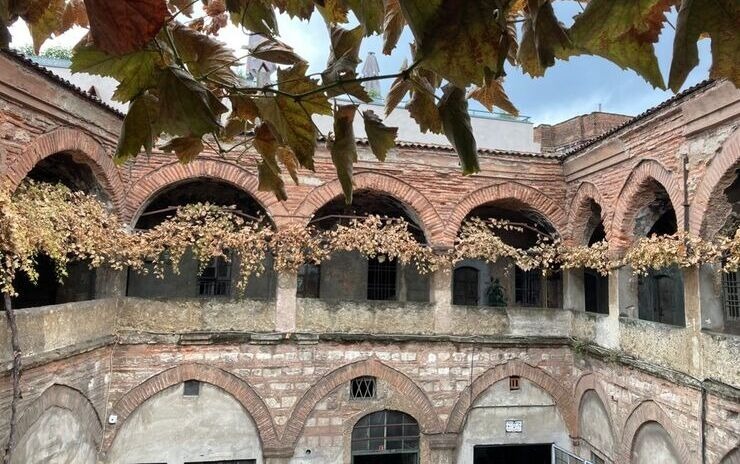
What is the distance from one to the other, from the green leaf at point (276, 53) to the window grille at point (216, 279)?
458 inches

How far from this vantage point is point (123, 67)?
1.15 metres

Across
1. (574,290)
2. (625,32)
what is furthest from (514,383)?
(625,32)

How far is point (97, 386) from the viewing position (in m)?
9.12

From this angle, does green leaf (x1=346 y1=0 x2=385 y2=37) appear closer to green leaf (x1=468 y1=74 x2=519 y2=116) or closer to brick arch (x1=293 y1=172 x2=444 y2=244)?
green leaf (x1=468 y1=74 x2=519 y2=116)

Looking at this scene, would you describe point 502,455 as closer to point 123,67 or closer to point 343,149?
point 343,149

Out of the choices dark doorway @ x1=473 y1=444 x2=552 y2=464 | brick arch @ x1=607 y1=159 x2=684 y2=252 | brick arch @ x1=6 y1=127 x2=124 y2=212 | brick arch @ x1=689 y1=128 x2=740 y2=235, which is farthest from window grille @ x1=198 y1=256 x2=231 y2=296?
brick arch @ x1=689 y1=128 x2=740 y2=235

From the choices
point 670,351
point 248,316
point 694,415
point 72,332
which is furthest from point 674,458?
point 72,332

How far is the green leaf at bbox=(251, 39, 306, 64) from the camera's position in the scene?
154 cm

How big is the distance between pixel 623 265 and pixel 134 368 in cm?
926

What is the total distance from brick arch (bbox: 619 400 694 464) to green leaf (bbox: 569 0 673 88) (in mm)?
9168

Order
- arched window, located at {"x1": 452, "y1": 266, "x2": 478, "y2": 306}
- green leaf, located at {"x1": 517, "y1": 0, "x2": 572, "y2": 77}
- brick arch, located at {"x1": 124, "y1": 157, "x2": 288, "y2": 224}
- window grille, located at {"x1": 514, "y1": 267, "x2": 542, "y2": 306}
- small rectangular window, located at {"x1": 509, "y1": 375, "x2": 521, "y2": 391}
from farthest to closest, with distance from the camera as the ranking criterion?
arched window, located at {"x1": 452, "y1": 266, "x2": 478, "y2": 306} → window grille, located at {"x1": 514, "y1": 267, "x2": 542, "y2": 306} → small rectangular window, located at {"x1": 509, "y1": 375, "x2": 521, "y2": 391} → brick arch, located at {"x1": 124, "y1": 157, "x2": 288, "y2": 224} → green leaf, located at {"x1": 517, "y1": 0, "x2": 572, "y2": 77}

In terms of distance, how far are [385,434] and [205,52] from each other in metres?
10.2

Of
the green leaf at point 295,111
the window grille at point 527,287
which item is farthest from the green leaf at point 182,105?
Result: the window grille at point 527,287

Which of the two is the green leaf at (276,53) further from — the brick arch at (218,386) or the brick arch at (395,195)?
the brick arch at (218,386)
